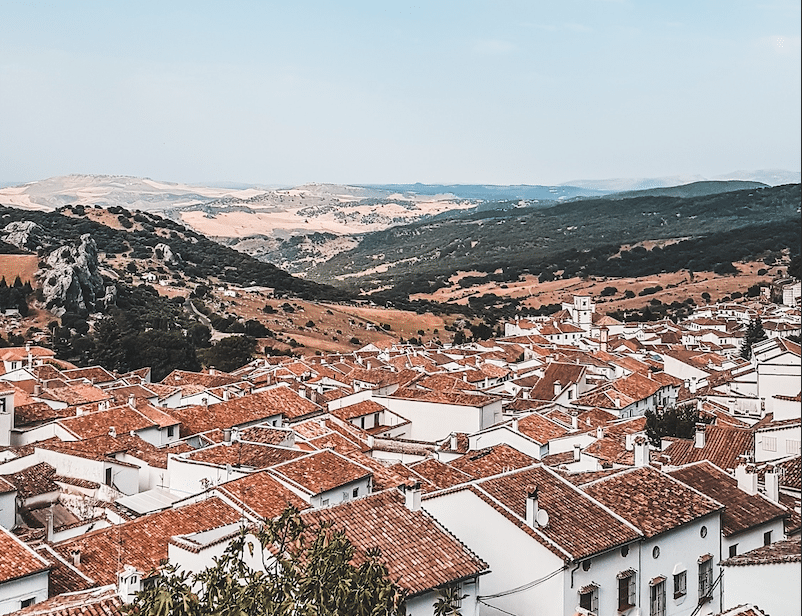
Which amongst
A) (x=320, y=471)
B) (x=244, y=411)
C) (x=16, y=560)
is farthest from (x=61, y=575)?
(x=244, y=411)

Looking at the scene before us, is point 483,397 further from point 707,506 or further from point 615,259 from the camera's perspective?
point 615,259

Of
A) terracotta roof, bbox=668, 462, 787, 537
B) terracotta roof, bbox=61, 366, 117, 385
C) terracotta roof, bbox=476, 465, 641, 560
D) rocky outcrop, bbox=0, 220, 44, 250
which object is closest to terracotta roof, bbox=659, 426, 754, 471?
terracotta roof, bbox=668, 462, 787, 537

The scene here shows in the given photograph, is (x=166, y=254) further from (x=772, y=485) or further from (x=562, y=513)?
(x=562, y=513)

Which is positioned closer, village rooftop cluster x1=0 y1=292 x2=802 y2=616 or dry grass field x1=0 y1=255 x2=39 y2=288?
village rooftop cluster x1=0 y1=292 x2=802 y2=616

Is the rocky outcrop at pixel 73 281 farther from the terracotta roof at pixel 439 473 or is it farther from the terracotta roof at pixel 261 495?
the terracotta roof at pixel 261 495

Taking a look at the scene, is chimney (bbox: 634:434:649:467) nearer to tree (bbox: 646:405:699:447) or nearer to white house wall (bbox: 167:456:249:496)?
white house wall (bbox: 167:456:249:496)

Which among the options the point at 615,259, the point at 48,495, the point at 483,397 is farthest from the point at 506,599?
the point at 615,259
